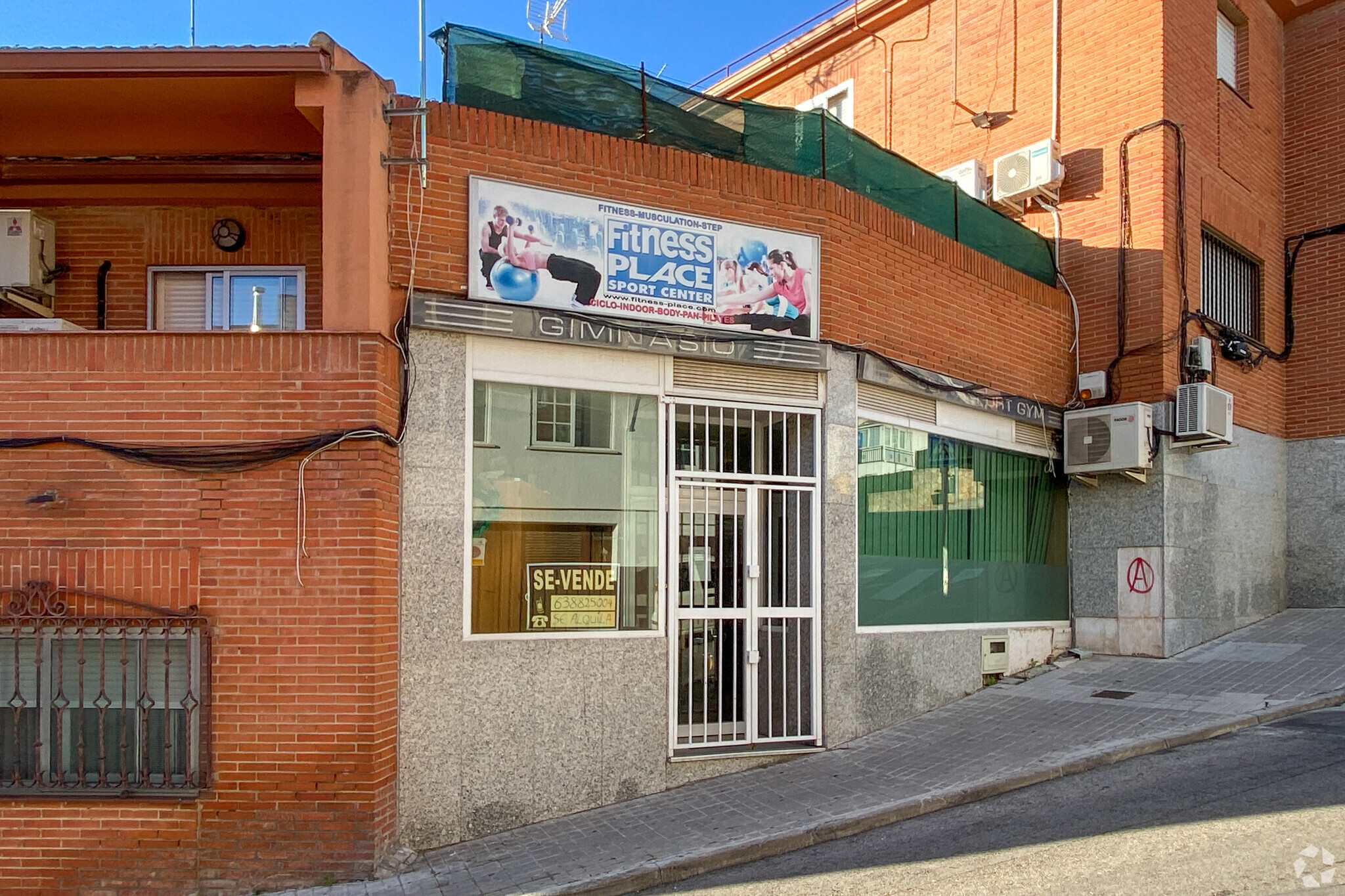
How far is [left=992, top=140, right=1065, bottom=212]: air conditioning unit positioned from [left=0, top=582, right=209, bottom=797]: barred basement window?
10.6m

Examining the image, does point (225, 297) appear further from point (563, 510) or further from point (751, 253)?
point (751, 253)

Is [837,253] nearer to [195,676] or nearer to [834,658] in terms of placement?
[834,658]

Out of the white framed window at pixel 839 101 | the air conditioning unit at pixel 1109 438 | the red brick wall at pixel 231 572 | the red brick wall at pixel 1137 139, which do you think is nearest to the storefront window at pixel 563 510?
the red brick wall at pixel 231 572

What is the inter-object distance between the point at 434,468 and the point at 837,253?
4.16m

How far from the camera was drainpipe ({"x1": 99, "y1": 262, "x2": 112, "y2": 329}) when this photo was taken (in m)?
8.79

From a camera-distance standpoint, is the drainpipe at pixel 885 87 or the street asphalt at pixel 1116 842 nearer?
the street asphalt at pixel 1116 842

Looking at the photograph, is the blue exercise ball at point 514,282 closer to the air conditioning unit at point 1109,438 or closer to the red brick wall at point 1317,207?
the air conditioning unit at point 1109,438

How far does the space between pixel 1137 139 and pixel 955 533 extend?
5390 mm

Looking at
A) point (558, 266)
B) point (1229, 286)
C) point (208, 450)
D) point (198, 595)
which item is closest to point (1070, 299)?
point (1229, 286)

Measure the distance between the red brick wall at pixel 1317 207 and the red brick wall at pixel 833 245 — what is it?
13.1ft

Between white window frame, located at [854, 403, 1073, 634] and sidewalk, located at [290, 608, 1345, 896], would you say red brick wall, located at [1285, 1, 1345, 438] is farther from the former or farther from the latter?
white window frame, located at [854, 403, 1073, 634]

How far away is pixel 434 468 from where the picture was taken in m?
7.37

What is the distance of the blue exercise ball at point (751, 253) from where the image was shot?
8805 mm

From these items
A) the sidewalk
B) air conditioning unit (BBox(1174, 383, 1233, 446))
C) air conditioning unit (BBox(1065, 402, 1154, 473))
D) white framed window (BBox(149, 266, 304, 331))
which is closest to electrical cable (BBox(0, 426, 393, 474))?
white framed window (BBox(149, 266, 304, 331))
